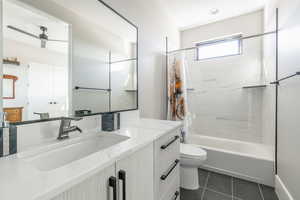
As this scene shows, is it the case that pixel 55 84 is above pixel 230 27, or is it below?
below

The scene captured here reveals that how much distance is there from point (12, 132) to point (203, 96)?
8.94 ft

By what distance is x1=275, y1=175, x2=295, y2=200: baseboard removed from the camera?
1.28 metres

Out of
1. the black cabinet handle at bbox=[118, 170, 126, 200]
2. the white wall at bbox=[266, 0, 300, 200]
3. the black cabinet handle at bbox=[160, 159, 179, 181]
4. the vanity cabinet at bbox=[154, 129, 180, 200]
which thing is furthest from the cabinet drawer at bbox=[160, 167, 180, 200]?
the white wall at bbox=[266, 0, 300, 200]

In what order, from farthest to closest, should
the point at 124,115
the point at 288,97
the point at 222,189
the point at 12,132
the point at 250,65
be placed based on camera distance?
the point at 250,65, the point at 222,189, the point at 124,115, the point at 288,97, the point at 12,132

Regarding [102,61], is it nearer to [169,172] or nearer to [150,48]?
[150,48]

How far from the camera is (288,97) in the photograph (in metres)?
1.31

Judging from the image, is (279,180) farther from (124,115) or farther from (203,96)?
(124,115)

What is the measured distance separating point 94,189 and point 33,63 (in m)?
0.79

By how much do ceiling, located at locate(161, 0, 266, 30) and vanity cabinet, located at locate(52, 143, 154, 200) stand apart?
7.74ft

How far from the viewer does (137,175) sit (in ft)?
2.54

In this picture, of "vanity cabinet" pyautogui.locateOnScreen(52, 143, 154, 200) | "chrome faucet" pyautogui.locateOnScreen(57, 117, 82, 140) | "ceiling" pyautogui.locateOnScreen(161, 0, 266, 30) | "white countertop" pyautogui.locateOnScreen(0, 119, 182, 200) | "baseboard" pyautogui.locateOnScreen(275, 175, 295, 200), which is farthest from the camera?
"ceiling" pyautogui.locateOnScreen(161, 0, 266, 30)

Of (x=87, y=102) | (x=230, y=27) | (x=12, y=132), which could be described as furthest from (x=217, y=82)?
(x=12, y=132)

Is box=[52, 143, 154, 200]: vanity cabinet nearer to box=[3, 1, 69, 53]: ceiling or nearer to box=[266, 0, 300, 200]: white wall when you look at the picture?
box=[3, 1, 69, 53]: ceiling

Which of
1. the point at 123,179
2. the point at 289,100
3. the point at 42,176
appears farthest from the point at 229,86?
the point at 42,176
